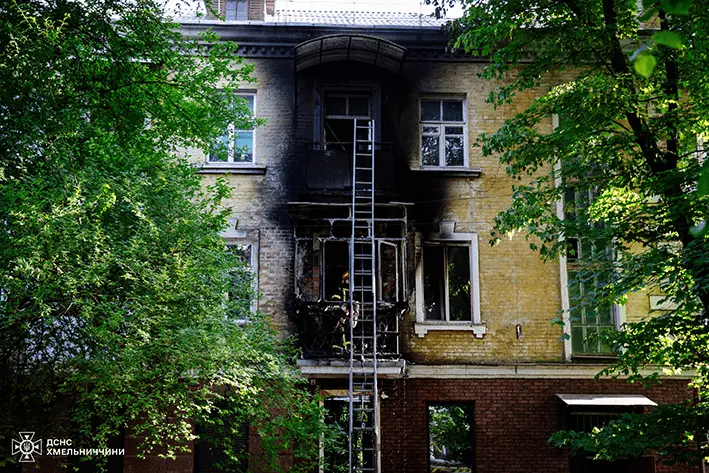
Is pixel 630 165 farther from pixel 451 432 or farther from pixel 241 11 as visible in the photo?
pixel 451 432

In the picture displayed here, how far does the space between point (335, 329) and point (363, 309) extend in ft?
2.15

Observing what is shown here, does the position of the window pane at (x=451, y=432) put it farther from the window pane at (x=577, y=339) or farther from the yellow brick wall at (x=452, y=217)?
the yellow brick wall at (x=452, y=217)

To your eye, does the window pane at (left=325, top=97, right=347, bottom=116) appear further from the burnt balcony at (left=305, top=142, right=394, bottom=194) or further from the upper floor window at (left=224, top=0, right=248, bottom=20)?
the upper floor window at (left=224, top=0, right=248, bottom=20)

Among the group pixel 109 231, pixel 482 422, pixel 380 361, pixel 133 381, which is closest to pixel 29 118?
pixel 109 231

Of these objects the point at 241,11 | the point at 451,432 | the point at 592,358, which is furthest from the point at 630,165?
the point at 451,432

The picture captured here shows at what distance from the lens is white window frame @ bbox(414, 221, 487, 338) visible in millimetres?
16000

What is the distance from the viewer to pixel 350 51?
16.5 m

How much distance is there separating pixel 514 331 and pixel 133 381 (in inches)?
334

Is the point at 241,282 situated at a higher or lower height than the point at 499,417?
higher

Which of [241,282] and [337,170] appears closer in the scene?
[241,282]

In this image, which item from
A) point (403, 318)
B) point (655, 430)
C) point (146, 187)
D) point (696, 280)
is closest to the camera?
point (696, 280)

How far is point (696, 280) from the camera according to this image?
933 centimetres

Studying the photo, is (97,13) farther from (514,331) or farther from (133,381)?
(514,331)

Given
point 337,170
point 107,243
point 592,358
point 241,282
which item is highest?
point 337,170
